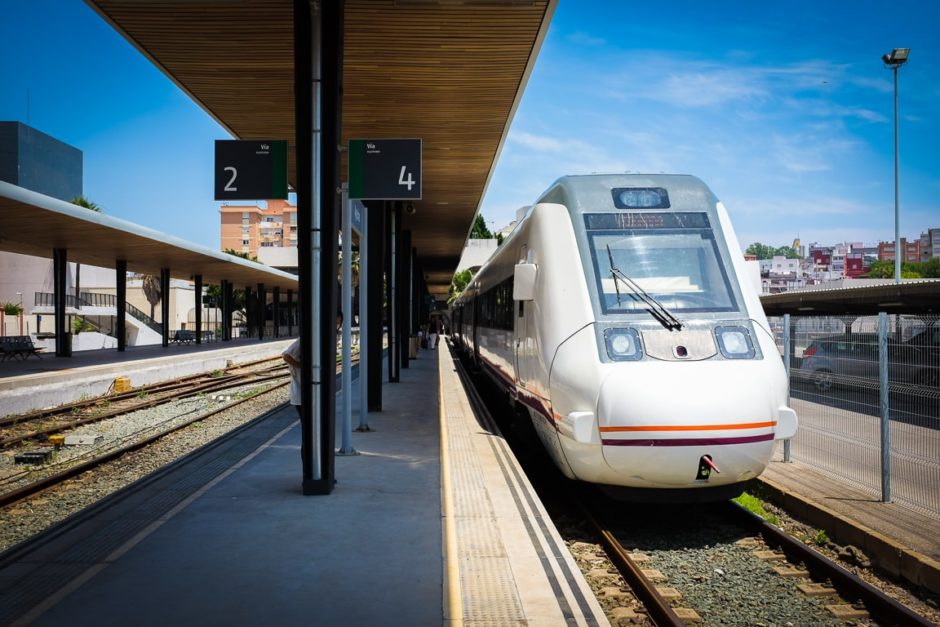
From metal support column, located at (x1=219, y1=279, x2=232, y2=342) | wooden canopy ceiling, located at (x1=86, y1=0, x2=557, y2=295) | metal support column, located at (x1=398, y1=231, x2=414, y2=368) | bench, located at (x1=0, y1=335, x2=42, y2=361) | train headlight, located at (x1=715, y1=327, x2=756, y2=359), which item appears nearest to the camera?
train headlight, located at (x1=715, y1=327, x2=756, y2=359)

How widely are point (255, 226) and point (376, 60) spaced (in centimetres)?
11749

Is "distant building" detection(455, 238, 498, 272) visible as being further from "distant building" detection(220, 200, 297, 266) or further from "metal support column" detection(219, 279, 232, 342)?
"distant building" detection(220, 200, 297, 266)

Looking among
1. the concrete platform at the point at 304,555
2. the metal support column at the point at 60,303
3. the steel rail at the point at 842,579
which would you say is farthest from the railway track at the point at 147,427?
the steel rail at the point at 842,579

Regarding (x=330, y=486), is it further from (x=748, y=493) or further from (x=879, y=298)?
(x=879, y=298)

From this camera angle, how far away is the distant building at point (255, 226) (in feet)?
391

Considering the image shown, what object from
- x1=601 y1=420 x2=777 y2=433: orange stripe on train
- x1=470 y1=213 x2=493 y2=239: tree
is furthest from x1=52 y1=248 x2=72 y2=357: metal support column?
x1=470 y1=213 x2=493 y2=239: tree

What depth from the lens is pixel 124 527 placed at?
5.76 metres

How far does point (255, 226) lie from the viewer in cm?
12112

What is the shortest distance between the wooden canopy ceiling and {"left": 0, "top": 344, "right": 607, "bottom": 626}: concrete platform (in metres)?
4.68

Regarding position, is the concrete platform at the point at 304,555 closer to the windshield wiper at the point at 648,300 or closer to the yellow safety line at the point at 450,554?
the yellow safety line at the point at 450,554

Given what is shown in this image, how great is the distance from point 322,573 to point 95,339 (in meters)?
34.8

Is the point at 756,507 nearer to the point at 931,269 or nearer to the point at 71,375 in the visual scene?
the point at 71,375

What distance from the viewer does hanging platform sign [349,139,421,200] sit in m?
7.94

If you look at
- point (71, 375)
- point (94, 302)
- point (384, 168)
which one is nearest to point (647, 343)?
point (384, 168)
